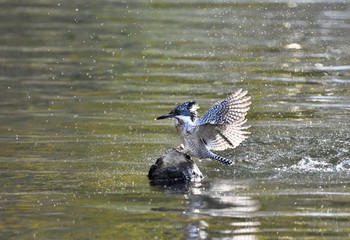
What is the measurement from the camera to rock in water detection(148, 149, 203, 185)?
34.7 ft

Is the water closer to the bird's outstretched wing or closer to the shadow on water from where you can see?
the shadow on water

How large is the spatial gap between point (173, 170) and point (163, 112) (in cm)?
296

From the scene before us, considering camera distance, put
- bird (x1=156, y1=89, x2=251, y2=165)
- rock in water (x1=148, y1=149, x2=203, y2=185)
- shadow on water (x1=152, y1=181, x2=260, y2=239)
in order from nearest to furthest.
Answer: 1. shadow on water (x1=152, y1=181, x2=260, y2=239)
2. rock in water (x1=148, y1=149, x2=203, y2=185)
3. bird (x1=156, y1=89, x2=251, y2=165)

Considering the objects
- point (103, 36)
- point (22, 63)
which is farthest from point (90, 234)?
point (103, 36)

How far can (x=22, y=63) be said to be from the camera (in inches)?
664

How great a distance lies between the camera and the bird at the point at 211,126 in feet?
35.1

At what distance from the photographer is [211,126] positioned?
Answer: 35.4 ft

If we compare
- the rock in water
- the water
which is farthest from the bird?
the water

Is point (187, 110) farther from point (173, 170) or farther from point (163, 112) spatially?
point (163, 112)

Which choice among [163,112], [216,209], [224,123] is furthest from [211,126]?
[163,112]

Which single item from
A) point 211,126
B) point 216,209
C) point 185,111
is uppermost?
point 185,111

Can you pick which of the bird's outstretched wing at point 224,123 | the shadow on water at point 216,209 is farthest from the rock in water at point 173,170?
the bird's outstretched wing at point 224,123

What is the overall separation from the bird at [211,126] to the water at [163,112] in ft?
0.83

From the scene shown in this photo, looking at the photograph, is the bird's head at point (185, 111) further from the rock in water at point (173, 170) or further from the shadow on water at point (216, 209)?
the shadow on water at point (216, 209)
